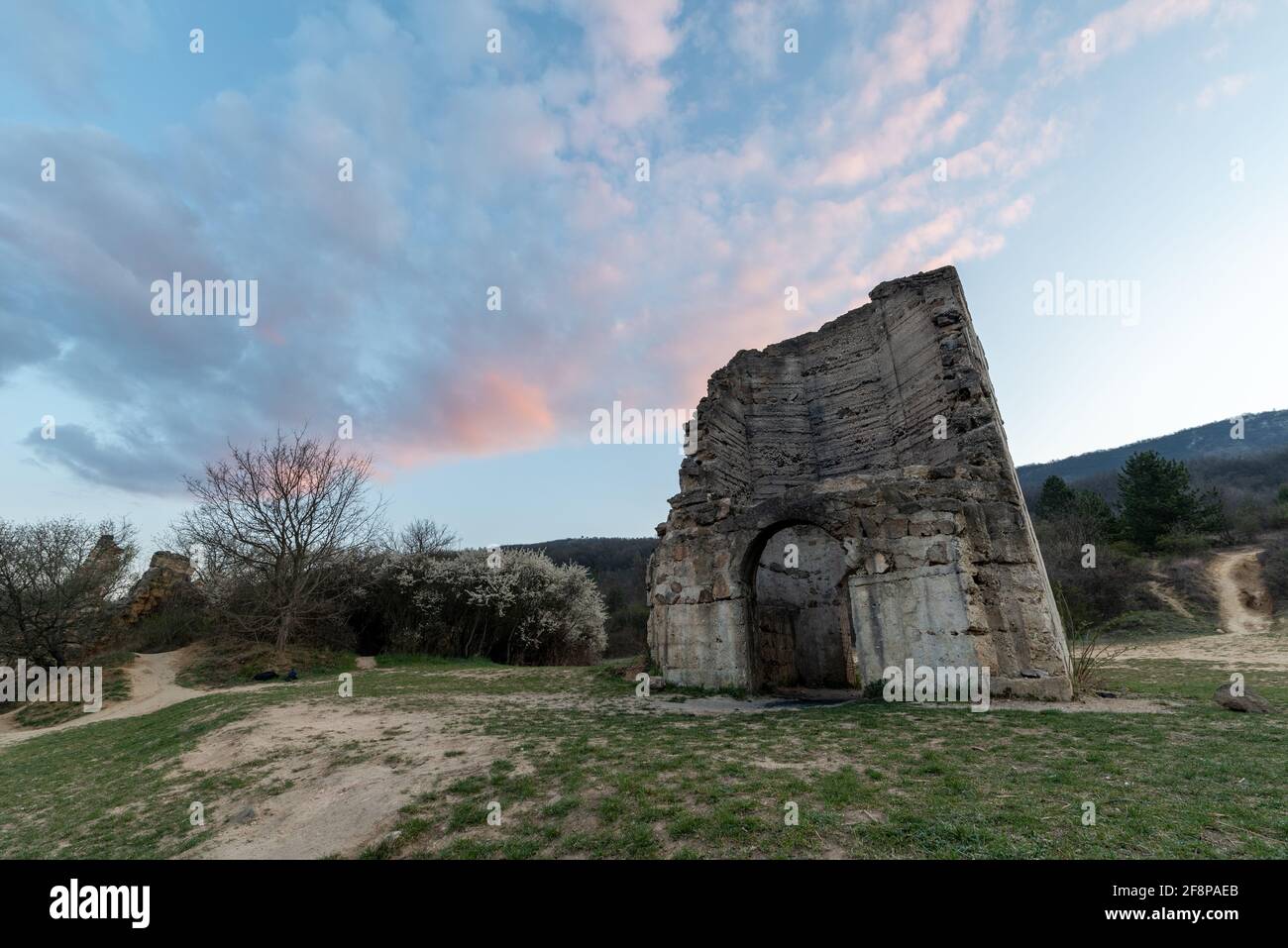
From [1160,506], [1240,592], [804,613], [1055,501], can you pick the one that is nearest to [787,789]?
[804,613]

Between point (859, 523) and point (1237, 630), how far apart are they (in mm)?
27505

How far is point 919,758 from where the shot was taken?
17.0 ft

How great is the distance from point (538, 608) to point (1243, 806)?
24.7 metres

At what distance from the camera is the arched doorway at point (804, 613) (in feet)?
45.9

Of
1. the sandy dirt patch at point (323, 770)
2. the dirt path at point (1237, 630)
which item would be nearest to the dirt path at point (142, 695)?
the sandy dirt patch at point (323, 770)

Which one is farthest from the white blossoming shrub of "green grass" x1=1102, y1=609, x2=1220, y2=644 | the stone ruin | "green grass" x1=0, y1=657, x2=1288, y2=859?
"green grass" x1=1102, y1=609, x2=1220, y2=644

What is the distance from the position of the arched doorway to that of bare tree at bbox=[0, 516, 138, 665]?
23.4 m

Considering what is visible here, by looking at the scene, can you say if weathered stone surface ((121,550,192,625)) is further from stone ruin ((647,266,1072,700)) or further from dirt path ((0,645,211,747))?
stone ruin ((647,266,1072,700))

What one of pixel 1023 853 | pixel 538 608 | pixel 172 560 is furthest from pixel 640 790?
pixel 172 560

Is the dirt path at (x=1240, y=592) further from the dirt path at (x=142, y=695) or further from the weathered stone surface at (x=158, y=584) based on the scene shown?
the weathered stone surface at (x=158, y=584)

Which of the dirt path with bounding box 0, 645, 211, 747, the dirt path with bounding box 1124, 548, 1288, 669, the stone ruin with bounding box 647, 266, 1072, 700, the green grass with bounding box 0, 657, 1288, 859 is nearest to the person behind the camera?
the green grass with bounding box 0, 657, 1288, 859

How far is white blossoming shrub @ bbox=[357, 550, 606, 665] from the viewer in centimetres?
2455
